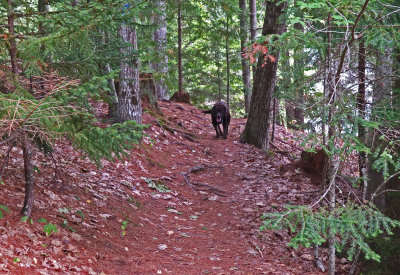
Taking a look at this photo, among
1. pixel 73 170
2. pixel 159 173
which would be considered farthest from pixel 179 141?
pixel 73 170

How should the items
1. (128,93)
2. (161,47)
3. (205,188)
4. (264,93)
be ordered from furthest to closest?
(161,47)
(264,93)
(128,93)
(205,188)

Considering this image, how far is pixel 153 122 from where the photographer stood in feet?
39.3

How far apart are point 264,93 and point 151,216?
20.5 ft

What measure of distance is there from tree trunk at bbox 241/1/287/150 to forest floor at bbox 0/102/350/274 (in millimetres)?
1966

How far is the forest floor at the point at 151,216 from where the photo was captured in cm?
445

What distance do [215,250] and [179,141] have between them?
21.0 feet

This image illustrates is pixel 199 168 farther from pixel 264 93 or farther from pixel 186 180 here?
pixel 264 93

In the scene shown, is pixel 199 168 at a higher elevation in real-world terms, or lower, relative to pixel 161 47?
lower

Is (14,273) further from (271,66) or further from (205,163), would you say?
(271,66)

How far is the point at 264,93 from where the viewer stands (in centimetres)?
1148

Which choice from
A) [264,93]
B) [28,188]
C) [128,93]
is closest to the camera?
[28,188]

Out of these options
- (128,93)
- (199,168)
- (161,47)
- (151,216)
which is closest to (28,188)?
(151,216)

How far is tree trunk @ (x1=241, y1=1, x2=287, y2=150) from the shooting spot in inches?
424

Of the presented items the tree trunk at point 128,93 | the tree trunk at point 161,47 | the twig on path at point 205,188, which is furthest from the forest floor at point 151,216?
the tree trunk at point 161,47
